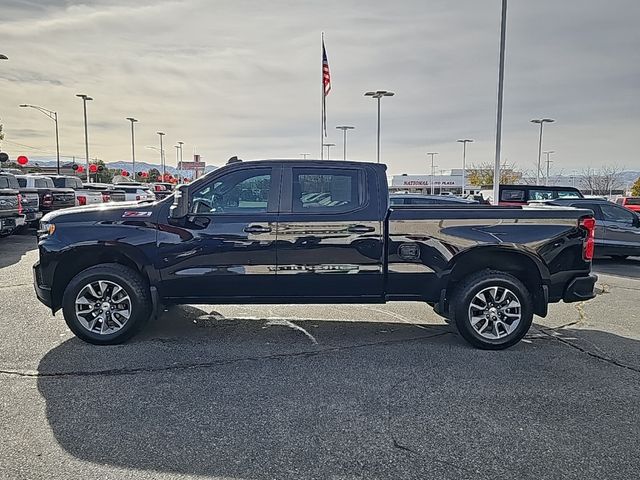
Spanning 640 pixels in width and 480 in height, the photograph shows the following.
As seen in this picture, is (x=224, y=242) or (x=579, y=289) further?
(x=579, y=289)

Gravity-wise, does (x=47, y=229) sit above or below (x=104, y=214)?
below

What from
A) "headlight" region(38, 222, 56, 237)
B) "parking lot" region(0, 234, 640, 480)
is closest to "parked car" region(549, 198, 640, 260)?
"parking lot" region(0, 234, 640, 480)

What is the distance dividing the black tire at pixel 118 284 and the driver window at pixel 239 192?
1135 mm

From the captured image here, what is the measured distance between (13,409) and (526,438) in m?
3.76

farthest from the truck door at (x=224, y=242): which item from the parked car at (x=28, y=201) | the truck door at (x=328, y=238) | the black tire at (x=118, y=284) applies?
the parked car at (x=28, y=201)

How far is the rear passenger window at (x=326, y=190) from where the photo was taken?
5568 millimetres

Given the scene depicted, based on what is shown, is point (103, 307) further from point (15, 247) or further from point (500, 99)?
point (500, 99)

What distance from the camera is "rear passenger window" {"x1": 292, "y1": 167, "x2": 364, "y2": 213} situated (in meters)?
5.57

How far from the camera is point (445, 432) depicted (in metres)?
3.67

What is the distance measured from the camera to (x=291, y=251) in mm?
5500

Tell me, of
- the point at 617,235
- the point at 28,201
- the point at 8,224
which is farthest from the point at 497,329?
the point at 28,201

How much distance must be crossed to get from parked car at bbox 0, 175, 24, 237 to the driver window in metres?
8.51

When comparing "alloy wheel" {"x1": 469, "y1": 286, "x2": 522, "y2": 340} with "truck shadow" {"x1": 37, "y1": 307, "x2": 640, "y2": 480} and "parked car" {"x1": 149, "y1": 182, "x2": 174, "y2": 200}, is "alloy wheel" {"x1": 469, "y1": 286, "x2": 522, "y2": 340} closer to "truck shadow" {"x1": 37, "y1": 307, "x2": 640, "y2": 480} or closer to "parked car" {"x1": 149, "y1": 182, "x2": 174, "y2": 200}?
"truck shadow" {"x1": 37, "y1": 307, "x2": 640, "y2": 480}

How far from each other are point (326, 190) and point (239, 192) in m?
0.94
